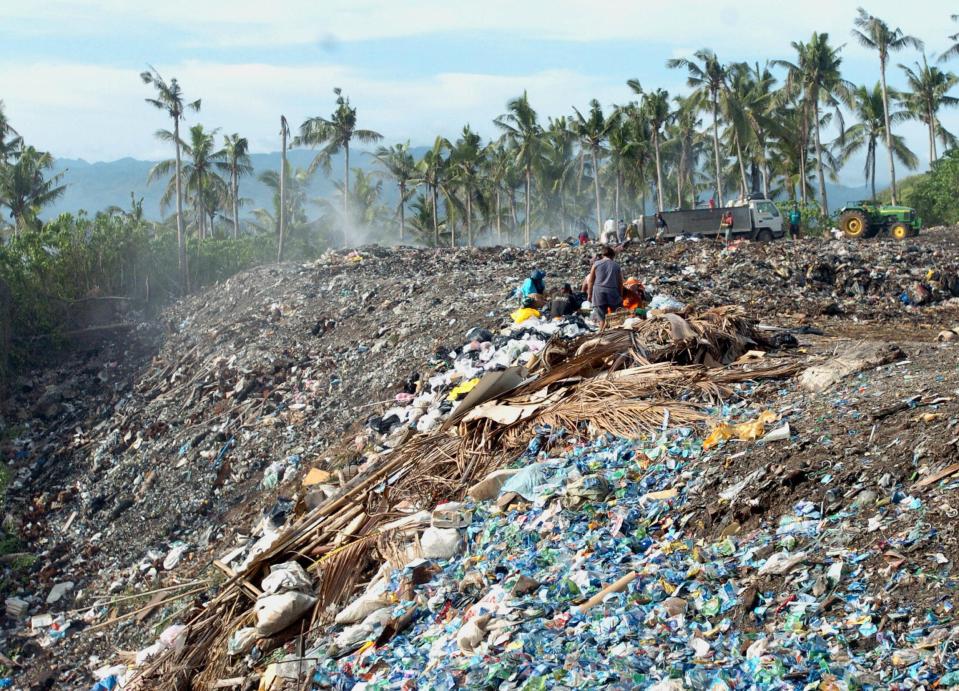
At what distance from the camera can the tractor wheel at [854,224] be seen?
22.1 m

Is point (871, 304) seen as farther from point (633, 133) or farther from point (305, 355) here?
point (633, 133)

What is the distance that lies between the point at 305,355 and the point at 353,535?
276 inches

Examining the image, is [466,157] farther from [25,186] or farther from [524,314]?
[524,314]

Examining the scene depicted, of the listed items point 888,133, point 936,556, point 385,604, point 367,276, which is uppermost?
point 888,133

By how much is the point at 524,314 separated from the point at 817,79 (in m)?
28.1

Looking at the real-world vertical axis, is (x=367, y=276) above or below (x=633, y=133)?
below

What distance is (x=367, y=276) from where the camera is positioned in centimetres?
1741

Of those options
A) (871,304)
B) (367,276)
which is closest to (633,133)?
(367,276)

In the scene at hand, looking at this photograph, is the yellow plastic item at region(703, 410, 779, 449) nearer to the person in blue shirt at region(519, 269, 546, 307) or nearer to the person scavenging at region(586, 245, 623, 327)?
the person scavenging at region(586, 245, 623, 327)

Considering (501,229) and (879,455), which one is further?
(501,229)

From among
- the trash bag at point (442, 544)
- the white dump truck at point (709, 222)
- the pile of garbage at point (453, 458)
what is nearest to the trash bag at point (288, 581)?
the pile of garbage at point (453, 458)

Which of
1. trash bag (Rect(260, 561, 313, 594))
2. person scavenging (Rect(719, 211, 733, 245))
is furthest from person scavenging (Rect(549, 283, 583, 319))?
person scavenging (Rect(719, 211, 733, 245))

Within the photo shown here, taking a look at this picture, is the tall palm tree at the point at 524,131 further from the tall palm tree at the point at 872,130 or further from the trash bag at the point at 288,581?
the trash bag at the point at 288,581

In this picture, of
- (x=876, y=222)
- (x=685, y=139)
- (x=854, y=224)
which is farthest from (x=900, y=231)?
(x=685, y=139)
